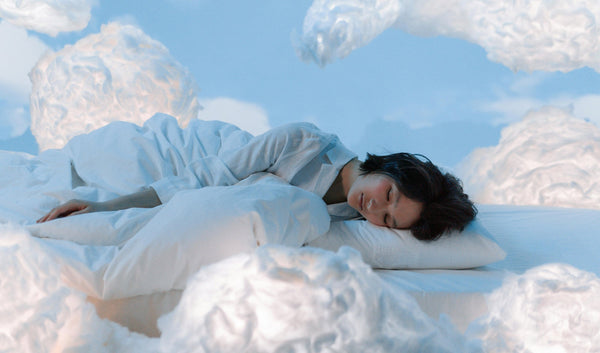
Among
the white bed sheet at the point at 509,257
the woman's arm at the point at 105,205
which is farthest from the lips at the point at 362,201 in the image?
the woman's arm at the point at 105,205

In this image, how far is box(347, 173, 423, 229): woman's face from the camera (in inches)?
46.3

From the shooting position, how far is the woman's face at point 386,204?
3.85 feet

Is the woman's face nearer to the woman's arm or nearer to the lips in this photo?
the lips

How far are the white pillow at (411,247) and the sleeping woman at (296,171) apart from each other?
0.03 meters

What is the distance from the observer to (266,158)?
1.44 metres

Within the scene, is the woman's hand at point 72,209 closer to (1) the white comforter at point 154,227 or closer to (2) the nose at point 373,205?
(1) the white comforter at point 154,227

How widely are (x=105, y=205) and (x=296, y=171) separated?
0.52 meters

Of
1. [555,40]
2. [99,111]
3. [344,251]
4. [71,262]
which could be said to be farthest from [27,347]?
[555,40]

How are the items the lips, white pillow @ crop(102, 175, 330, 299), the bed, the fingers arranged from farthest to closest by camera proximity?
the lips < the fingers < white pillow @ crop(102, 175, 330, 299) < the bed

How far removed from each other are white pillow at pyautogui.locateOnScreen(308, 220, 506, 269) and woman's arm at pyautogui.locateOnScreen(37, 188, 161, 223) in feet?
1.51

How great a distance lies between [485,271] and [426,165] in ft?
0.96

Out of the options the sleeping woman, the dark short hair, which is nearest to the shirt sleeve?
the sleeping woman

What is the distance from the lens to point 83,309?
0.66m

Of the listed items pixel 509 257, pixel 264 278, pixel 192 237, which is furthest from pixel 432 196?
pixel 264 278
